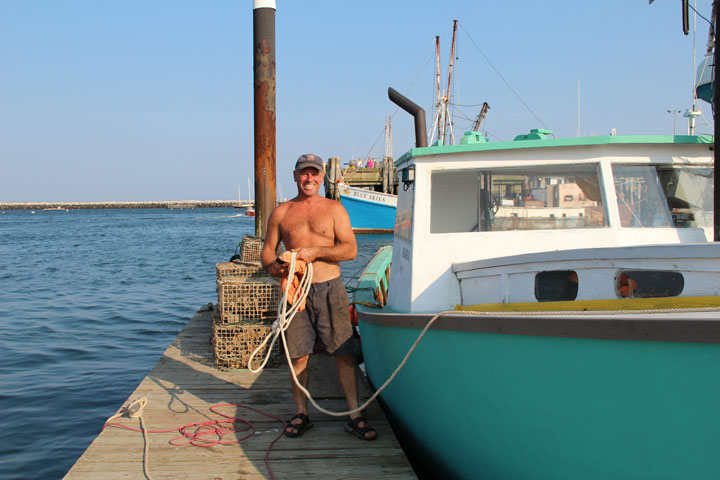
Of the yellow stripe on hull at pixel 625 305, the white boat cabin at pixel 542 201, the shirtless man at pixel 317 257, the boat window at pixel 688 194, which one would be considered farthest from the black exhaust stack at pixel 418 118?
the yellow stripe on hull at pixel 625 305

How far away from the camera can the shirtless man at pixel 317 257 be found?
4.56 metres

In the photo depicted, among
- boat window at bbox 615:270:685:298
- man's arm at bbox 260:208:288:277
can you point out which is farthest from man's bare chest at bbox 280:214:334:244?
boat window at bbox 615:270:685:298

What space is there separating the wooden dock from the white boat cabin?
112cm

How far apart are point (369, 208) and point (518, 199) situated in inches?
1518

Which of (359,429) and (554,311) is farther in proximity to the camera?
(359,429)

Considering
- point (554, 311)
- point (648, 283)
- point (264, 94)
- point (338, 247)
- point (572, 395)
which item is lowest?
point (572, 395)

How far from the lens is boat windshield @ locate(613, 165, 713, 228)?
4.72 meters

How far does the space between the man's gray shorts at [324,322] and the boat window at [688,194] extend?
8.42 feet

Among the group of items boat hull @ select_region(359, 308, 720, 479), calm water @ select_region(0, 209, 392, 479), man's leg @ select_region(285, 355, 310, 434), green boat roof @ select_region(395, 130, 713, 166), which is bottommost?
calm water @ select_region(0, 209, 392, 479)

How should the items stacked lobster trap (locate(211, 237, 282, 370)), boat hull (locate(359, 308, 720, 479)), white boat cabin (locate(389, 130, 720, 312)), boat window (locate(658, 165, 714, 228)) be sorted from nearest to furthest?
boat hull (locate(359, 308, 720, 479)), white boat cabin (locate(389, 130, 720, 312)), boat window (locate(658, 165, 714, 228)), stacked lobster trap (locate(211, 237, 282, 370))

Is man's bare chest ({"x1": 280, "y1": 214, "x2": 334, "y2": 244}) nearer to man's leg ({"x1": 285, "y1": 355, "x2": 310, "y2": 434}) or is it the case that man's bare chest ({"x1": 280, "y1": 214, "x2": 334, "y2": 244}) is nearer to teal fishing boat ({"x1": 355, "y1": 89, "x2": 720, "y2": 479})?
teal fishing boat ({"x1": 355, "y1": 89, "x2": 720, "y2": 479})

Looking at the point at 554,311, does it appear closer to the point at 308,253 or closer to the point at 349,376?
the point at 308,253

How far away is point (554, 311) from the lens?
10.4ft

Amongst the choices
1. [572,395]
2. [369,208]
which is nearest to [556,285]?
[572,395]
